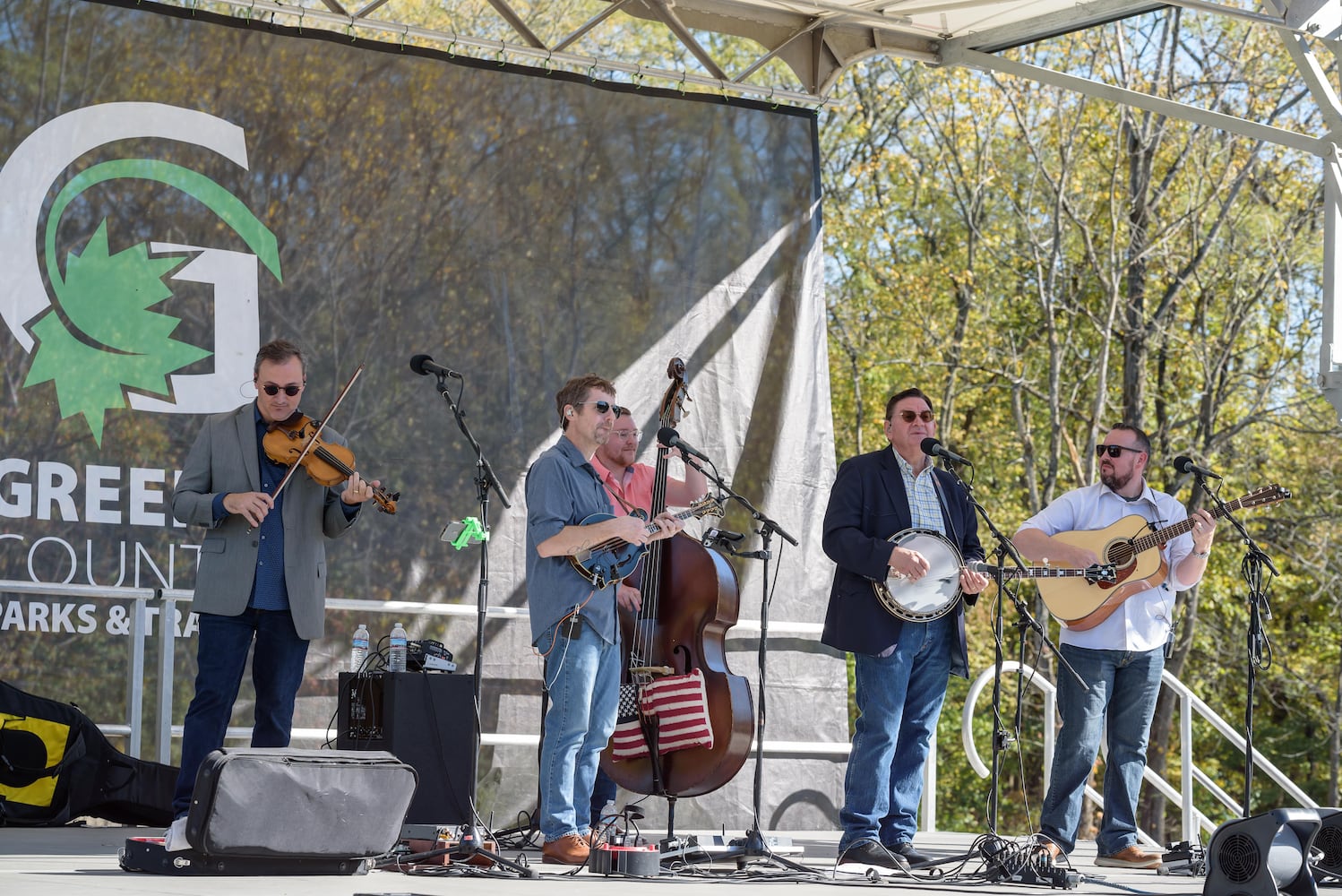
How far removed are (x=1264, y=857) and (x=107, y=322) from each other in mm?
4911

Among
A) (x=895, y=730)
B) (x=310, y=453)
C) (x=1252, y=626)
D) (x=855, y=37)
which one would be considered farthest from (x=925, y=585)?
(x=855, y=37)

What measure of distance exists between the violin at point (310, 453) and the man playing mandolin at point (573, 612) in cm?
53

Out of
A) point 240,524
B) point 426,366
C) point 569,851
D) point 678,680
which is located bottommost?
point 569,851

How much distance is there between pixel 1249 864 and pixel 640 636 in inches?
89.2

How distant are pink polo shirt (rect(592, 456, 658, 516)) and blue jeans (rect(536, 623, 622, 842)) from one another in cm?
95

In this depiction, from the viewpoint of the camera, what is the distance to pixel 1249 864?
438cm

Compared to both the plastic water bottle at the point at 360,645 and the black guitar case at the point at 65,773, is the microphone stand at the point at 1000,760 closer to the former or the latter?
the plastic water bottle at the point at 360,645

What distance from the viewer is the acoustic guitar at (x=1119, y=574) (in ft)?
19.9

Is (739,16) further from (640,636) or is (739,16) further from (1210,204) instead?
(1210,204)

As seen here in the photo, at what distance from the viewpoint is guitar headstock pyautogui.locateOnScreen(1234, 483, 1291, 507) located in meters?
5.75

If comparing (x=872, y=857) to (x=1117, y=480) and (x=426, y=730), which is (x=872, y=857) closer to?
(x=426, y=730)

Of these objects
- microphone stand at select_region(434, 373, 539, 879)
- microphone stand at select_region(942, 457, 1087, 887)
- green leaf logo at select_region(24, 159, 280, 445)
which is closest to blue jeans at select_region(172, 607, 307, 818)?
microphone stand at select_region(434, 373, 539, 879)

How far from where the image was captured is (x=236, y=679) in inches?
202

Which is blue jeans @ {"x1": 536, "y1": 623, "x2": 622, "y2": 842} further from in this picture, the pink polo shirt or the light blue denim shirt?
the pink polo shirt
